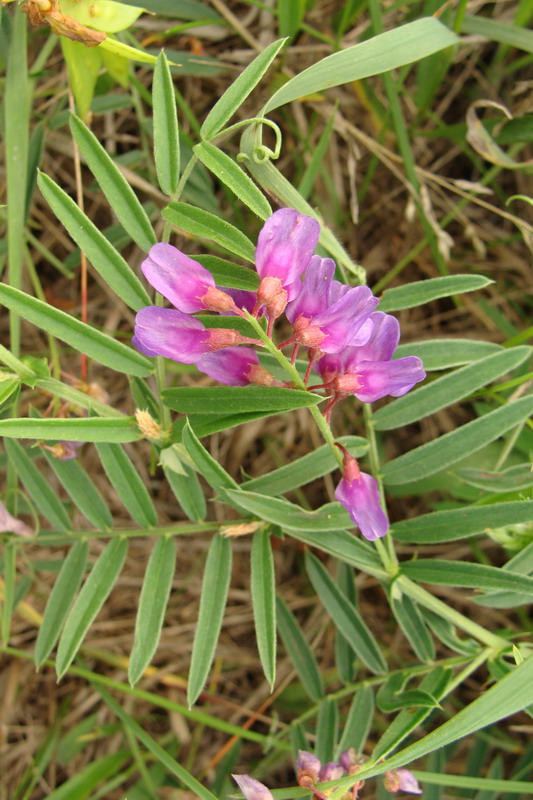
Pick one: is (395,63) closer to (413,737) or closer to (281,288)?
(281,288)

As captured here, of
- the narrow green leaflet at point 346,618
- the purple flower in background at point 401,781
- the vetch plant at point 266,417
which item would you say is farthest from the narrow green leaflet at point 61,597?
the purple flower in background at point 401,781

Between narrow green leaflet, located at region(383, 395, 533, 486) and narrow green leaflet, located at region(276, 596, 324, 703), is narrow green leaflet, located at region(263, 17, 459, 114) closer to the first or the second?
narrow green leaflet, located at region(383, 395, 533, 486)

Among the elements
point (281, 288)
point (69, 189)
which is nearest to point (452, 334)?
point (69, 189)

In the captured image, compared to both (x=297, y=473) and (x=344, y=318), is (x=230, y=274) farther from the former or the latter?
(x=297, y=473)

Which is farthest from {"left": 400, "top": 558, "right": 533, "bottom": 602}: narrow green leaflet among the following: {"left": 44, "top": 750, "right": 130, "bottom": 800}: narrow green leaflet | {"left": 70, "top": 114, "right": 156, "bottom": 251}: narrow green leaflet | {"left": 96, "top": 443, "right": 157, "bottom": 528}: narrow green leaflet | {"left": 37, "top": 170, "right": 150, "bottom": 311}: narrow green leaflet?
{"left": 44, "top": 750, "right": 130, "bottom": 800}: narrow green leaflet

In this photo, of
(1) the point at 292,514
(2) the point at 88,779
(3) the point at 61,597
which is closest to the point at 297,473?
(1) the point at 292,514

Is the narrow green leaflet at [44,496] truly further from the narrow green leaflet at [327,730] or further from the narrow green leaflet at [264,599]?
the narrow green leaflet at [327,730]
